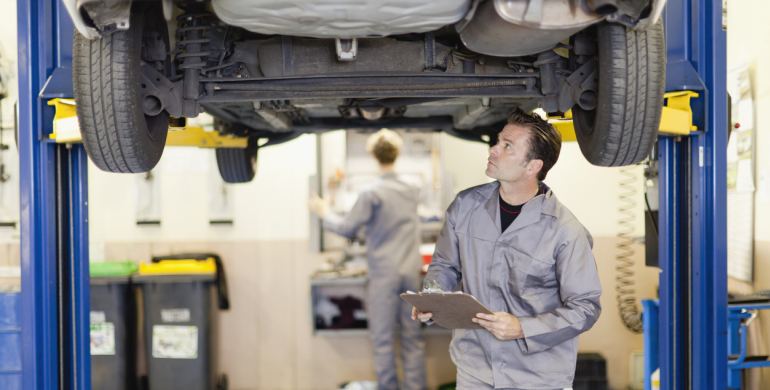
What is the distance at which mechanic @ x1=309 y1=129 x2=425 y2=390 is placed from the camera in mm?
3471

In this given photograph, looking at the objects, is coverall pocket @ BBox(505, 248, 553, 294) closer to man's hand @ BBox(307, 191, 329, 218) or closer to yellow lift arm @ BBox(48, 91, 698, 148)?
yellow lift arm @ BBox(48, 91, 698, 148)

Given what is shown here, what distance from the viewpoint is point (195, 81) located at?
1.61 metres

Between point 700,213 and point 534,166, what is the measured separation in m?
0.81

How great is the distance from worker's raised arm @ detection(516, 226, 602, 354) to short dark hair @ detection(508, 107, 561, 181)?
29 centimetres

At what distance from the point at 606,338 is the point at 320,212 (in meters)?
2.49

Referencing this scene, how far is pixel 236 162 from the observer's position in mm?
3086

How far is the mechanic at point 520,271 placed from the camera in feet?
5.38

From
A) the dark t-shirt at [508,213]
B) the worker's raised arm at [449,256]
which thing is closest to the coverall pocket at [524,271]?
the dark t-shirt at [508,213]

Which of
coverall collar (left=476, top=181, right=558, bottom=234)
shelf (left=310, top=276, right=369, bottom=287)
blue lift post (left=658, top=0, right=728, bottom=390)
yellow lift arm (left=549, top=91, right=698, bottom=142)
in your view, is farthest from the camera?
shelf (left=310, top=276, right=369, bottom=287)

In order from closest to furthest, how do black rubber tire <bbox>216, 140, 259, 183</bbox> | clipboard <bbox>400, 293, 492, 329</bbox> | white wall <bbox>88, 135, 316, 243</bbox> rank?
clipboard <bbox>400, 293, 492, 329</bbox> → black rubber tire <bbox>216, 140, 259, 183</bbox> → white wall <bbox>88, 135, 316, 243</bbox>

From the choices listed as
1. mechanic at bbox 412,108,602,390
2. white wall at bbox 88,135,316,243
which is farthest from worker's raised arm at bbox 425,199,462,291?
white wall at bbox 88,135,316,243

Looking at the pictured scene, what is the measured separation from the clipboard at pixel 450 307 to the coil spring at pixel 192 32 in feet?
3.30

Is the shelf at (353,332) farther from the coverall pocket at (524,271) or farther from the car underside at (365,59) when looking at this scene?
the car underside at (365,59)

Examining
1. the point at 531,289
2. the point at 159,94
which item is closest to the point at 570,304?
the point at 531,289
